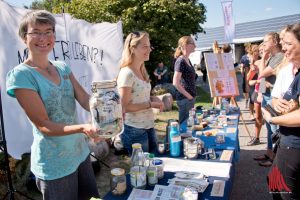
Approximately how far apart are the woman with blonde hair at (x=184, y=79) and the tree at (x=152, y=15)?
21.6 feet

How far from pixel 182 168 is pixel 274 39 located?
2484 mm

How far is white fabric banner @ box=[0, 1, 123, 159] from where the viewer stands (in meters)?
2.81

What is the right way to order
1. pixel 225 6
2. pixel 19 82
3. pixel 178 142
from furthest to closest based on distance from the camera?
pixel 225 6 → pixel 178 142 → pixel 19 82

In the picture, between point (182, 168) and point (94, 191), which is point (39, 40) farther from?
point (182, 168)

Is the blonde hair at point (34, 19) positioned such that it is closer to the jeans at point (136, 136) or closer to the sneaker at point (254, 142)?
the jeans at point (136, 136)

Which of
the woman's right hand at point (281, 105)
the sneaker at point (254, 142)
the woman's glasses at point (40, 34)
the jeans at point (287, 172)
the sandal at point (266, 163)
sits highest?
the woman's glasses at point (40, 34)

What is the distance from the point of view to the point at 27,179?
3342 mm

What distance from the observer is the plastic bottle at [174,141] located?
224 centimetres

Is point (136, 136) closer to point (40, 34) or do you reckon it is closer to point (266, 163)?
point (40, 34)

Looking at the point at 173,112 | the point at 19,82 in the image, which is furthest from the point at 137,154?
the point at 173,112

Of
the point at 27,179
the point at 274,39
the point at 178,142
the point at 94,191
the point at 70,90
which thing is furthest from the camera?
the point at 274,39

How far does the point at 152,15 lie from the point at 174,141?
29.0 ft

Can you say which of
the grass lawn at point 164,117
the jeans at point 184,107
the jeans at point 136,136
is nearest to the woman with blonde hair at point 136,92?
the jeans at point 136,136

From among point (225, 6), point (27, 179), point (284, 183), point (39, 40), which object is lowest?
point (27, 179)
